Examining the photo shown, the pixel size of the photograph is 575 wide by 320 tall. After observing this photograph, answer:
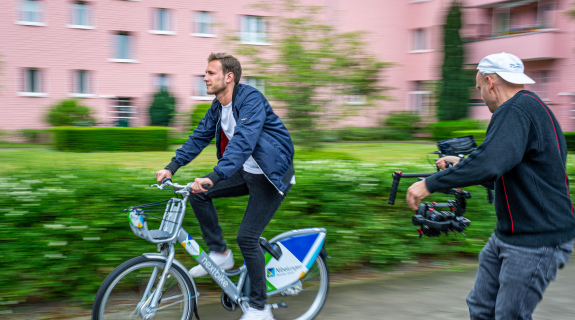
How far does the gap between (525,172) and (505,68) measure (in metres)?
0.52

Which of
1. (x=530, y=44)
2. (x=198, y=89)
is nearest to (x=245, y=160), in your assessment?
(x=530, y=44)

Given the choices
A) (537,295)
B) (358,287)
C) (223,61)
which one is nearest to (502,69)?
(537,295)

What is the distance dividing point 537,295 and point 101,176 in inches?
134

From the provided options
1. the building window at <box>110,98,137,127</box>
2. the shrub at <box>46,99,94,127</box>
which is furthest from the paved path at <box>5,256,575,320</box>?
the building window at <box>110,98,137,127</box>

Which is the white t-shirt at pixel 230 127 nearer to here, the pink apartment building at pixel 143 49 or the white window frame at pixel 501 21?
the pink apartment building at pixel 143 49

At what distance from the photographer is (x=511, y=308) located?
9.11 feet

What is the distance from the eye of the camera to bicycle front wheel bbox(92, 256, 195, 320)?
355cm

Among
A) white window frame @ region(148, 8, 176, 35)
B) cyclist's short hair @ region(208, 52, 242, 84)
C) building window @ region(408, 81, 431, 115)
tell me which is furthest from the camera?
building window @ region(408, 81, 431, 115)

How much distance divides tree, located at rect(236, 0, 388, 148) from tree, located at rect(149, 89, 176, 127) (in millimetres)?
18013

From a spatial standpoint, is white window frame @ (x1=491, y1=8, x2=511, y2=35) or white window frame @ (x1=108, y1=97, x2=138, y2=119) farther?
white window frame @ (x1=491, y1=8, x2=511, y2=35)

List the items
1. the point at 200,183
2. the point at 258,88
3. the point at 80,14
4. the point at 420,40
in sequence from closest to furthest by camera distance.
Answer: the point at 200,183, the point at 258,88, the point at 80,14, the point at 420,40

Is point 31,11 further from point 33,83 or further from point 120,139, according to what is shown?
point 120,139

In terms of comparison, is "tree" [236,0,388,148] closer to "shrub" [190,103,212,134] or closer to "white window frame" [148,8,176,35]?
"shrub" [190,103,212,134]

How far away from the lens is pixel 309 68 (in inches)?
385
